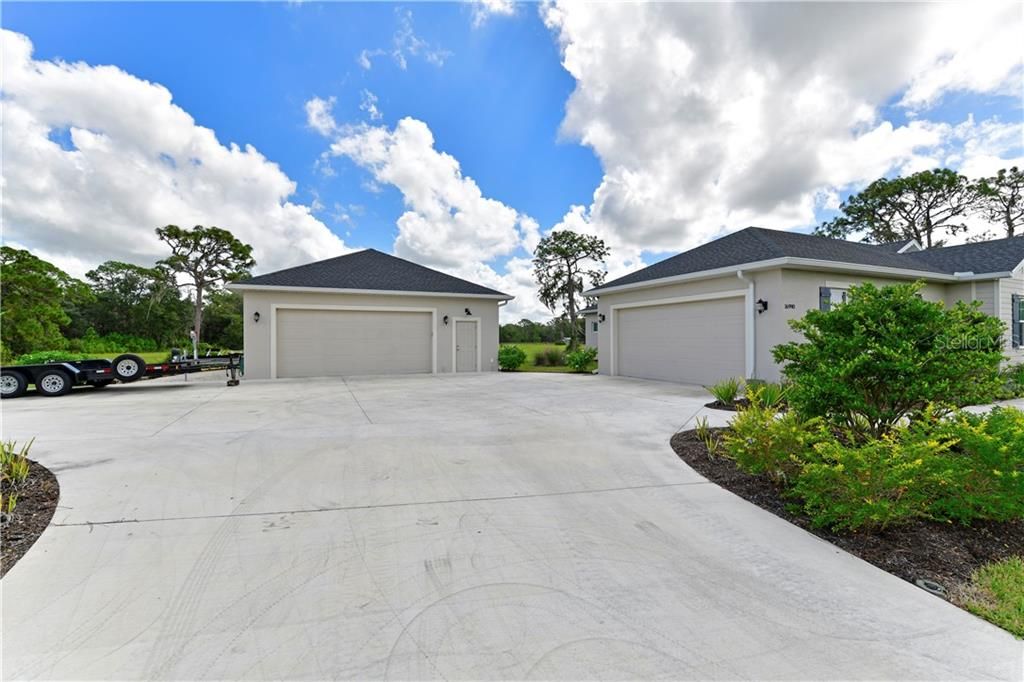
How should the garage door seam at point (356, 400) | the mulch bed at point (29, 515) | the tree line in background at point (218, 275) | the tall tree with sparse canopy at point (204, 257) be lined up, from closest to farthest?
the mulch bed at point (29, 515) → the garage door seam at point (356, 400) → the tree line in background at point (218, 275) → the tall tree with sparse canopy at point (204, 257)

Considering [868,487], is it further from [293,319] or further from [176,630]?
[293,319]

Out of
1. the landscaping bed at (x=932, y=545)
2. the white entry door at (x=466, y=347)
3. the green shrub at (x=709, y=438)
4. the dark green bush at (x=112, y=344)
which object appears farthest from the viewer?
the dark green bush at (x=112, y=344)

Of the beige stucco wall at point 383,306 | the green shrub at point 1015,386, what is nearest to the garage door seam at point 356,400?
the beige stucco wall at point 383,306

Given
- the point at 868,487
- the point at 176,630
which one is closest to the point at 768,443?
the point at 868,487

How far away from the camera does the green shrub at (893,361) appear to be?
11.6 feet

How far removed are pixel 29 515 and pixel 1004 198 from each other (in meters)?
37.7

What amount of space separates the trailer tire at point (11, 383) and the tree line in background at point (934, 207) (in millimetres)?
34015

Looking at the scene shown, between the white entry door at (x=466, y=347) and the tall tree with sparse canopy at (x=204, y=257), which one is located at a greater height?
the tall tree with sparse canopy at (x=204, y=257)

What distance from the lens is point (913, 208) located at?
25.2 m

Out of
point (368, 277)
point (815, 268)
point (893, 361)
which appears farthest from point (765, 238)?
point (368, 277)

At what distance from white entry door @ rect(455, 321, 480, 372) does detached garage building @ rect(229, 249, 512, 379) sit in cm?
3

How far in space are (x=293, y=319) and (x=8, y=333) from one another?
13890mm

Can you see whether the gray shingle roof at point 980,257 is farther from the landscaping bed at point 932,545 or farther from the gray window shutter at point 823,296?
the landscaping bed at point 932,545

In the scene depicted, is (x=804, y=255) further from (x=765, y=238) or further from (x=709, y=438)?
(x=709, y=438)
